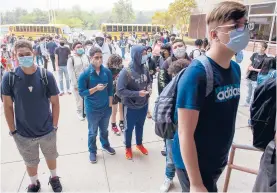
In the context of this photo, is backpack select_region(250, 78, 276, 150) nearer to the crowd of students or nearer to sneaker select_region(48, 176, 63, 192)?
the crowd of students

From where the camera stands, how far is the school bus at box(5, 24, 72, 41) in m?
26.5

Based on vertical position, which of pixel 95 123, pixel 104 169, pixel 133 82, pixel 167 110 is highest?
pixel 167 110

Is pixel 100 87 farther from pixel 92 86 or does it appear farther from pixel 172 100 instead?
pixel 172 100

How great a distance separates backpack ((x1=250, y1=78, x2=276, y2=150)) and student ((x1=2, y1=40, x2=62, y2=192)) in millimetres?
1964

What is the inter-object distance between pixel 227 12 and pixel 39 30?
29.6 meters

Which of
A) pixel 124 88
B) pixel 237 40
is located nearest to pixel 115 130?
pixel 124 88

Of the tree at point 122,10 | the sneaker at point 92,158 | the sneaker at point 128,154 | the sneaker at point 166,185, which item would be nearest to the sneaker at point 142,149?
the sneaker at point 128,154

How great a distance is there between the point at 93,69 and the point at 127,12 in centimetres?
5910

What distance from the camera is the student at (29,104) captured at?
218 centimetres

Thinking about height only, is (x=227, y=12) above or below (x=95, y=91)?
above

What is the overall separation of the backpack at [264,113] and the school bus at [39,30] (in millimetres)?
27129

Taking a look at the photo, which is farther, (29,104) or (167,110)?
(29,104)

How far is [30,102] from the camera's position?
2232 mm

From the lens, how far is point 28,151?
2.38 metres
